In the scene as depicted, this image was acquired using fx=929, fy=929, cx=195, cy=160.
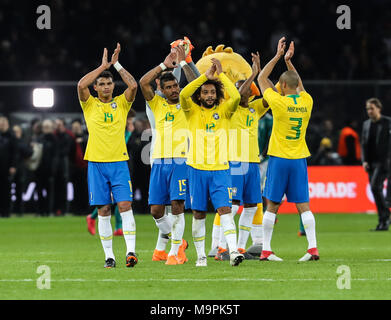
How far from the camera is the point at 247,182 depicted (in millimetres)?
11602

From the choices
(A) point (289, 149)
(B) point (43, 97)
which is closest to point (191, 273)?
(A) point (289, 149)

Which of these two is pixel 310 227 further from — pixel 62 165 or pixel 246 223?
pixel 62 165

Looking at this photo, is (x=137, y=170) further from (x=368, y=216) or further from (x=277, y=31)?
(x=277, y=31)

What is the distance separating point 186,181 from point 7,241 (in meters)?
5.21

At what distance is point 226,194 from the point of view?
1033 cm

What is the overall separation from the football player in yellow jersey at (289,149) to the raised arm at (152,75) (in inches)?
42.5

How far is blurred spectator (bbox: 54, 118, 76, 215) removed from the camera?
2120 centimetres

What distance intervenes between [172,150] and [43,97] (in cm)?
1089

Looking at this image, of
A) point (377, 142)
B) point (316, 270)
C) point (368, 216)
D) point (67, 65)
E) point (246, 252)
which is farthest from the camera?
point (67, 65)

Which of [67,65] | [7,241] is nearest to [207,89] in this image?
[7,241]

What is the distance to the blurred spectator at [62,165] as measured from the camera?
21.2m

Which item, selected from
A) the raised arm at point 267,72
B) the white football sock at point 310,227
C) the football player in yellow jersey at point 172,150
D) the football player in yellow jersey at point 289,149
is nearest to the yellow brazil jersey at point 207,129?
the football player in yellow jersey at point 172,150

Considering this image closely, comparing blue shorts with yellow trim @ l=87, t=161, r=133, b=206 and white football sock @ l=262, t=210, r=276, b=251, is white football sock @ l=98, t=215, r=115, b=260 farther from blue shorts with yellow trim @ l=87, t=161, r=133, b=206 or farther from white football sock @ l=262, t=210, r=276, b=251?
white football sock @ l=262, t=210, r=276, b=251

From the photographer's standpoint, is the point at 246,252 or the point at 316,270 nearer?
the point at 316,270
